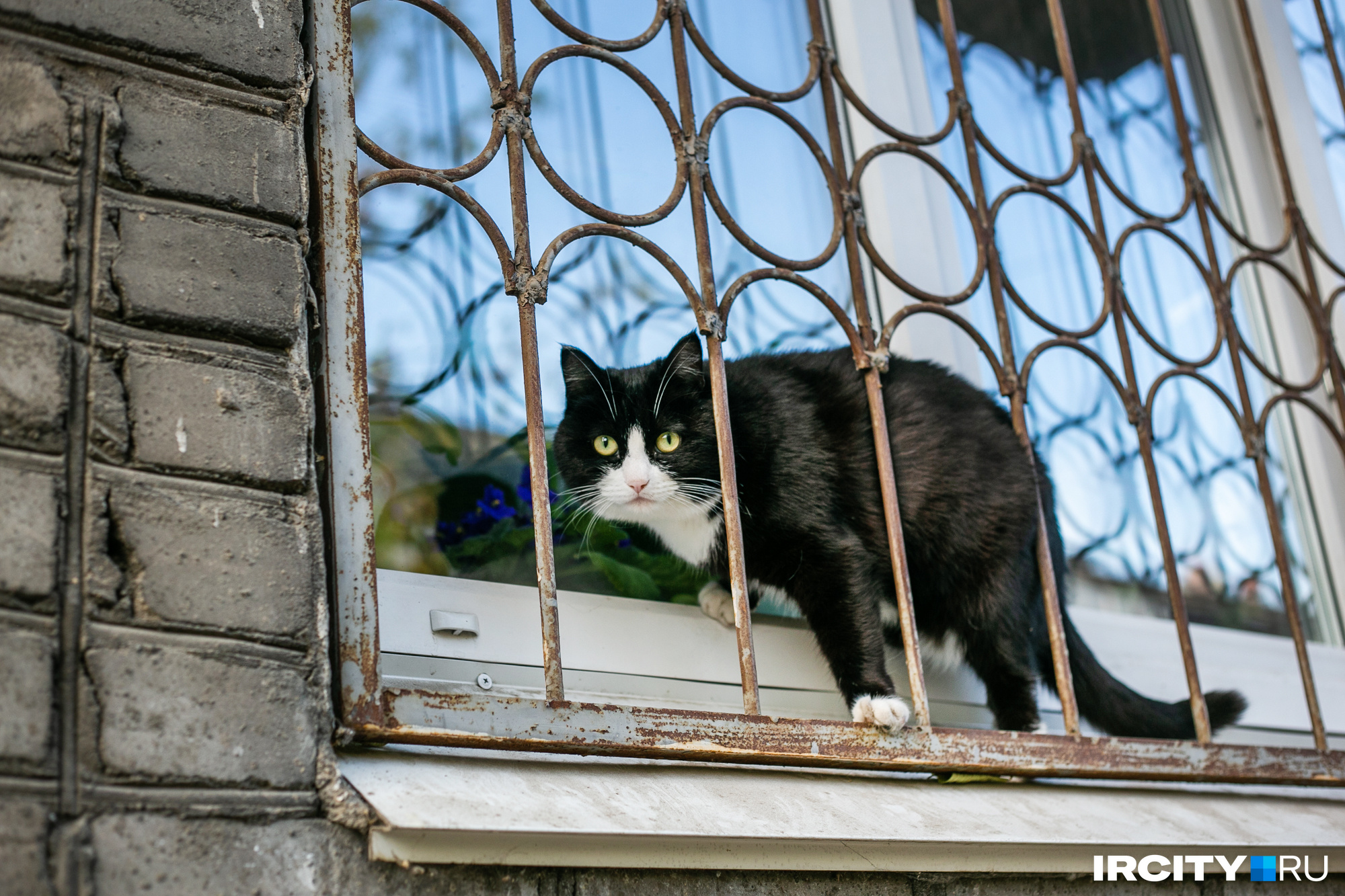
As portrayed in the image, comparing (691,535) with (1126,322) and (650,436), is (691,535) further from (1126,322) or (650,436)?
(1126,322)

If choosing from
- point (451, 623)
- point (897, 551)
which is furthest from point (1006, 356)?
point (451, 623)

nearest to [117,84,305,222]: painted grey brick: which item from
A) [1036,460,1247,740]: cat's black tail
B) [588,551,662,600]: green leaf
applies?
[588,551,662,600]: green leaf

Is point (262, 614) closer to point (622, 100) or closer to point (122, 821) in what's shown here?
point (122, 821)

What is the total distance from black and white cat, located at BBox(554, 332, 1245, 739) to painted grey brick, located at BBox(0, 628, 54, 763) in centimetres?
98

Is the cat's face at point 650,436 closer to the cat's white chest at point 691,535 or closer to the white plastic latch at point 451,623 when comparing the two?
the cat's white chest at point 691,535

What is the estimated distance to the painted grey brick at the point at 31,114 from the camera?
0.96m

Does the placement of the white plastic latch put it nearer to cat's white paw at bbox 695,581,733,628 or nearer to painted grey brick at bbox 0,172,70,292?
cat's white paw at bbox 695,581,733,628

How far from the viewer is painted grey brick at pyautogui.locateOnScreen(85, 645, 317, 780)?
887 mm

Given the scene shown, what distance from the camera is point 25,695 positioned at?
2.76ft

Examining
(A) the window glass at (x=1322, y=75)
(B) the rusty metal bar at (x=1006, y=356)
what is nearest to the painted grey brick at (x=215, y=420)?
(B) the rusty metal bar at (x=1006, y=356)

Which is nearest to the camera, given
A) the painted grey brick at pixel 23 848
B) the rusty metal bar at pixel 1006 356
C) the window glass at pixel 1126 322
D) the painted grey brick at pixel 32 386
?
the painted grey brick at pixel 23 848

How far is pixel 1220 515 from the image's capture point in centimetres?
268

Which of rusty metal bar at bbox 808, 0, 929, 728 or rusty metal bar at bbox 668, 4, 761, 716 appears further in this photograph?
rusty metal bar at bbox 808, 0, 929, 728

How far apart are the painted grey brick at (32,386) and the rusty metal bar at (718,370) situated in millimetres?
754
